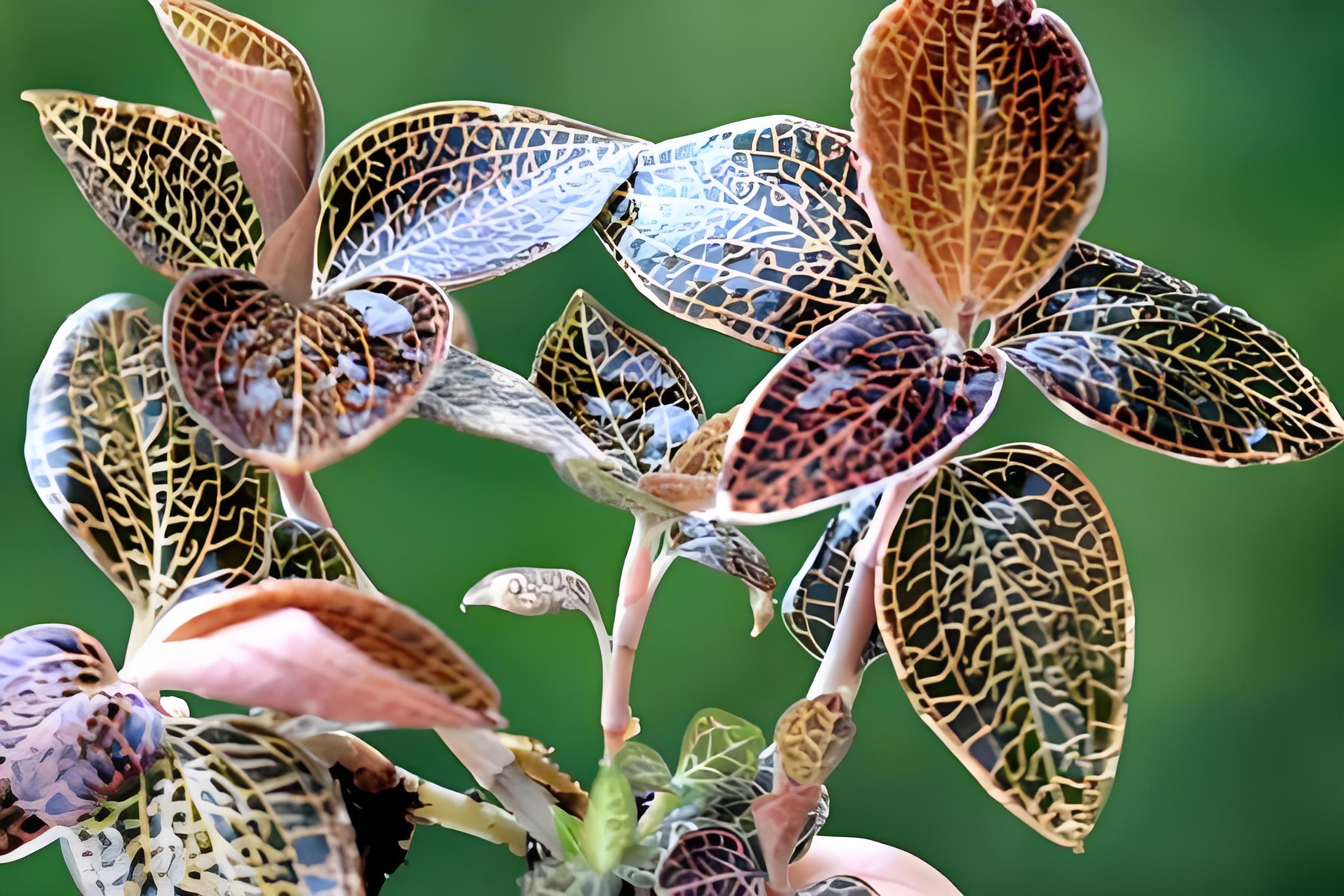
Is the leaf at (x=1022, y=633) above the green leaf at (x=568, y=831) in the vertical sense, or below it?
above

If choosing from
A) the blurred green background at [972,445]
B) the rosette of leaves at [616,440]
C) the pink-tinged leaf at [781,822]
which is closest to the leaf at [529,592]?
the rosette of leaves at [616,440]

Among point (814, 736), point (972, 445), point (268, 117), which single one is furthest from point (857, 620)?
point (972, 445)

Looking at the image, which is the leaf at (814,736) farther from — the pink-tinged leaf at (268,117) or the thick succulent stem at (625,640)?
the pink-tinged leaf at (268,117)

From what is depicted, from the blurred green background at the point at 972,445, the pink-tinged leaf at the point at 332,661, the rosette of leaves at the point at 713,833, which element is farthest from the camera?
the blurred green background at the point at 972,445

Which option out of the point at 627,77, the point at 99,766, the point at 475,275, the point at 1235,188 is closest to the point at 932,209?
the point at 475,275

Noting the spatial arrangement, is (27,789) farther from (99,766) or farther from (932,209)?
(932,209)

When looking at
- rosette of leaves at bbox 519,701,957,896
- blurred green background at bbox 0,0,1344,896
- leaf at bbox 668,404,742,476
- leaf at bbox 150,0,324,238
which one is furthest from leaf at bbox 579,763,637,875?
blurred green background at bbox 0,0,1344,896
